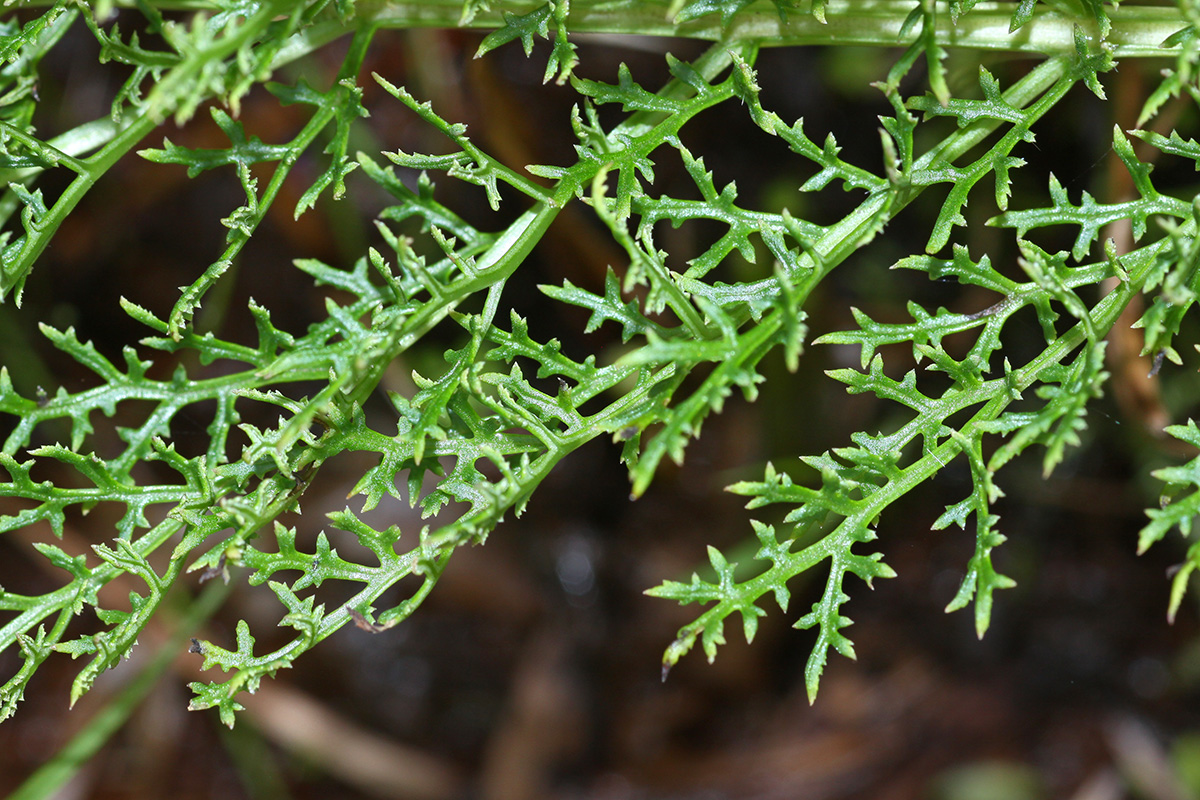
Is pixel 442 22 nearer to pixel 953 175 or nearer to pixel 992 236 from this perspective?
pixel 953 175

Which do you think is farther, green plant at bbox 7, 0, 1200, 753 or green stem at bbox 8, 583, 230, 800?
green stem at bbox 8, 583, 230, 800

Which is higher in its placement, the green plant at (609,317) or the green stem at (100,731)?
the green plant at (609,317)

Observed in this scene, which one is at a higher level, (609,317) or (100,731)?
(609,317)

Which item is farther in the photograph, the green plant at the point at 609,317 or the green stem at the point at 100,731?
the green stem at the point at 100,731

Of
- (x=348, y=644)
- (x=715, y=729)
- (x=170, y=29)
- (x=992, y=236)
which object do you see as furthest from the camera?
(x=348, y=644)

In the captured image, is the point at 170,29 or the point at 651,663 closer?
the point at 170,29

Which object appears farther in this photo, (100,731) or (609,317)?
(100,731)

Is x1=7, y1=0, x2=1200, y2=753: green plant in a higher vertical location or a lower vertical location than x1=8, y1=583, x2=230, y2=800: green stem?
higher

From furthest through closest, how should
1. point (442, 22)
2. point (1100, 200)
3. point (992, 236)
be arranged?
point (992, 236) → point (1100, 200) → point (442, 22)

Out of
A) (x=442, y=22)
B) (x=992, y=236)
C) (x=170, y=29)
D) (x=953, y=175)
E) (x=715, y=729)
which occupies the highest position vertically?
(x=170, y=29)

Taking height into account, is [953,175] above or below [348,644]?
above

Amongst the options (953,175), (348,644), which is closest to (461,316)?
(953,175)
